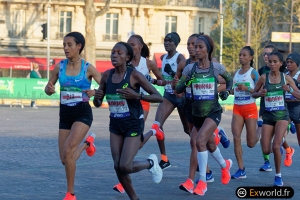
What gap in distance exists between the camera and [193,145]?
37.1ft

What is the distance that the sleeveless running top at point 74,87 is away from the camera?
1011 centimetres

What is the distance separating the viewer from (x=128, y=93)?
30.8 ft

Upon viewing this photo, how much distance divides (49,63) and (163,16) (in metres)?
12.4

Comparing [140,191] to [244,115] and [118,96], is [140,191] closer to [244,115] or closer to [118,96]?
[118,96]

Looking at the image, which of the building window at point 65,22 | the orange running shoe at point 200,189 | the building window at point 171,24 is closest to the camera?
the orange running shoe at point 200,189

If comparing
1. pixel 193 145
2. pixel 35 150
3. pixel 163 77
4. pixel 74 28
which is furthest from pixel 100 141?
pixel 74 28

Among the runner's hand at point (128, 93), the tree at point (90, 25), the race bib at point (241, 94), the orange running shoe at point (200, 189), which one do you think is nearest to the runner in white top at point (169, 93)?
the race bib at point (241, 94)

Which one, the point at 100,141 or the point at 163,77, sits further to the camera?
the point at 100,141

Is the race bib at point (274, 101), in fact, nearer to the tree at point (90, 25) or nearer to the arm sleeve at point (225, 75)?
the arm sleeve at point (225, 75)

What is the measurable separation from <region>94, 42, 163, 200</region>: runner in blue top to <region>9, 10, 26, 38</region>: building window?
52.5 meters

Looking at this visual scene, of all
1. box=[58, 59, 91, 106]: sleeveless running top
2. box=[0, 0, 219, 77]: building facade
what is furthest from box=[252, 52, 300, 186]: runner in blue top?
box=[0, 0, 219, 77]: building facade

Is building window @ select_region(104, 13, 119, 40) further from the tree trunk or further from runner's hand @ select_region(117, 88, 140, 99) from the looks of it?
runner's hand @ select_region(117, 88, 140, 99)

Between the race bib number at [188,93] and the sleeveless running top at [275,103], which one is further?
the sleeveless running top at [275,103]

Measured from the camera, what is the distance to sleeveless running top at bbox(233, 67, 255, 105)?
13.1m
